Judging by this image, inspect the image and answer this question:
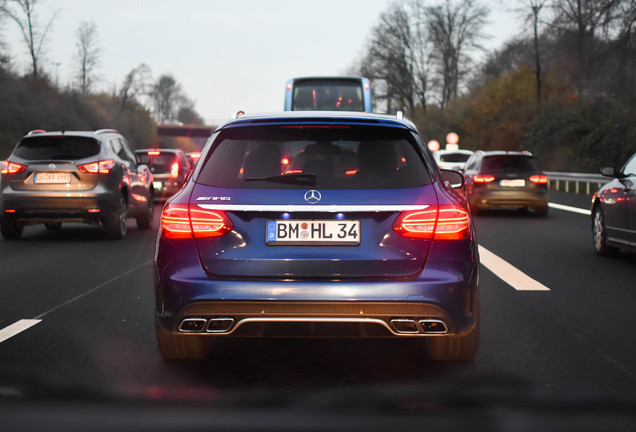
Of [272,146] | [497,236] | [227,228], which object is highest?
[272,146]

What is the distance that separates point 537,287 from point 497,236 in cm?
633

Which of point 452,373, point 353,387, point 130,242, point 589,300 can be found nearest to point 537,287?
point 589,300

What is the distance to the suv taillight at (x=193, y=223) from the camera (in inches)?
198

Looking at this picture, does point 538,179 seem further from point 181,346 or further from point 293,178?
point 293,178

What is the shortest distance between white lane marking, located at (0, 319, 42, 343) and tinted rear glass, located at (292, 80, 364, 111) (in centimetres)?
1889

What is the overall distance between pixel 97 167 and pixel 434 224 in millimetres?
9904

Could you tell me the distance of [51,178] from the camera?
551 inches

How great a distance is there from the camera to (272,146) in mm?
5309

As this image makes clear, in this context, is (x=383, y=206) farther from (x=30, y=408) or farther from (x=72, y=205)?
(x=72, y=205)

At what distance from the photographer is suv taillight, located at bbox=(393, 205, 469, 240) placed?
5.00m

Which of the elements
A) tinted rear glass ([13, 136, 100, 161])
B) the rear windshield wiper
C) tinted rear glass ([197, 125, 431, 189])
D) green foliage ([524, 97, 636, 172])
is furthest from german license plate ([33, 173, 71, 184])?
green foliage ([524, 97, 636, 172])

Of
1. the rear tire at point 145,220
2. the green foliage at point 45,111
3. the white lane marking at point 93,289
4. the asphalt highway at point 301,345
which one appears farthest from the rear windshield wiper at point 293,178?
the green foliage at point 45,111

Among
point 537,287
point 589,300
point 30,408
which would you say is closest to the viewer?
point 30,408

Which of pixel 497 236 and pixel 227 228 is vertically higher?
pixel 227 228
